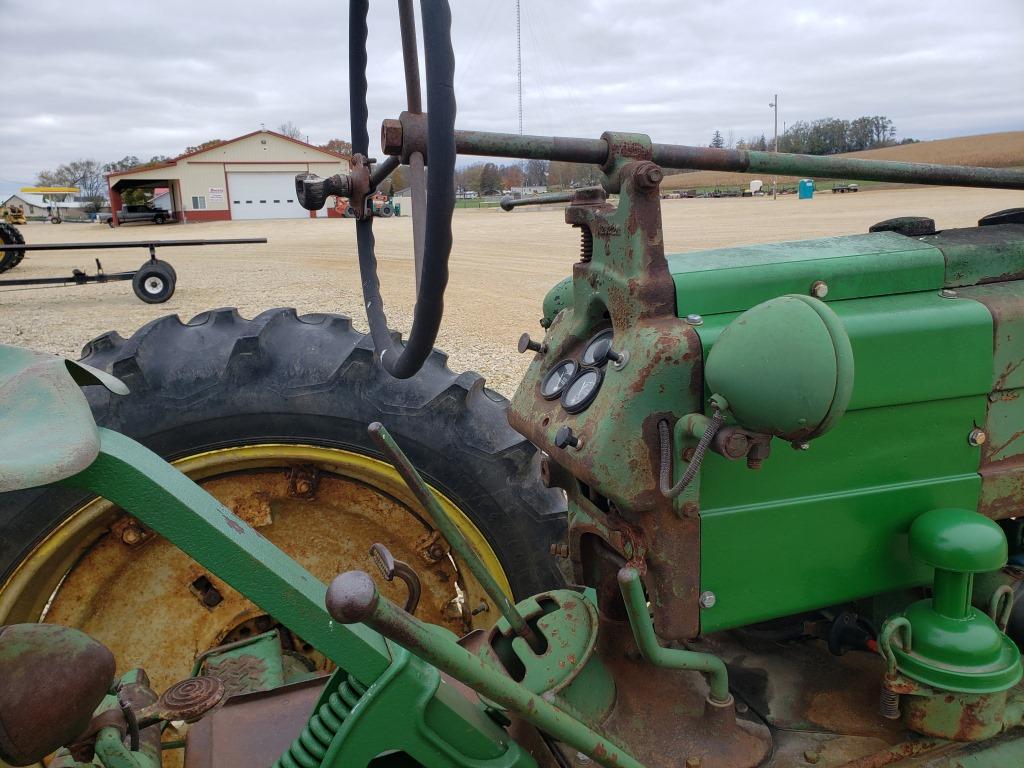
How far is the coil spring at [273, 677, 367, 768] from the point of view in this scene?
138cm

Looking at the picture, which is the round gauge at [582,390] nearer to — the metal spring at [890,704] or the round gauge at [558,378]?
the round gauge at [558,378]

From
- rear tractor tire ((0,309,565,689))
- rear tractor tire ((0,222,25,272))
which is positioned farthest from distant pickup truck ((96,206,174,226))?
rear tractor tire ((0,309,565,689))

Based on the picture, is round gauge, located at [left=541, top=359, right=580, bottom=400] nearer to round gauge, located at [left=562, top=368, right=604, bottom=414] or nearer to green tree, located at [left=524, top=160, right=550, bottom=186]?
round gauge, located at [left=562, top=368, right=604, bottom=414]

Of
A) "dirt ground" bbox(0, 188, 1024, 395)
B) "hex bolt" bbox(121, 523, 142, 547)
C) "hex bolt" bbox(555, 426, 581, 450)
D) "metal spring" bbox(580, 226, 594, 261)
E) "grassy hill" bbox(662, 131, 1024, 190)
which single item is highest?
"grassy hill" bbox(662, 131, 1024, 190)

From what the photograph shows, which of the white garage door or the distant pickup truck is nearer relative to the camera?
the distant pickup truck

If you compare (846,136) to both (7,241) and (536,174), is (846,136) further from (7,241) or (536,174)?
(7,241)

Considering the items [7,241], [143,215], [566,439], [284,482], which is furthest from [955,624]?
[143,215]

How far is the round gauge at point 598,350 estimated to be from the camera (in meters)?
1.55

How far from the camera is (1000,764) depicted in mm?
1588

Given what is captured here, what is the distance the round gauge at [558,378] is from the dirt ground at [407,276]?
11.6ft

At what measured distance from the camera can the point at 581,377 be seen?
5.20ft

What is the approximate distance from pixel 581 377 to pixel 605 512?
28 centimetres

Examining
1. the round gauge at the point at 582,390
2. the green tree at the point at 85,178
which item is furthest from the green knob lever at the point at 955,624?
the green tree at the point at 85,178

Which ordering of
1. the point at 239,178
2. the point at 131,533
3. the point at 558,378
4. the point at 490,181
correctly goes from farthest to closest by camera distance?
the point at 490,181, the point at 239,178, the point at 131,533, the point at 558,378
